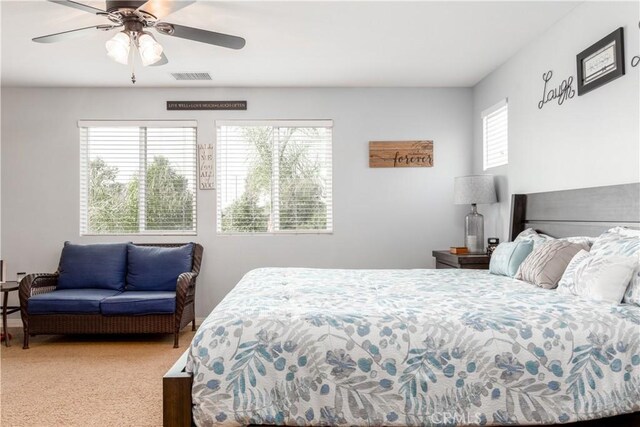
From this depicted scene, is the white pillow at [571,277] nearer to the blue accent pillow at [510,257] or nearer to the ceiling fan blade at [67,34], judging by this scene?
the blue accent pillow at [510,257]

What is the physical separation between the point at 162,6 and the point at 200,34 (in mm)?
268

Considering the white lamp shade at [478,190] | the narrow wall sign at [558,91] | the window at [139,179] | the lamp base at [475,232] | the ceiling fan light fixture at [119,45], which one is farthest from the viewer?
the window at [139,179]

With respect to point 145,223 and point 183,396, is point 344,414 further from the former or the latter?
point 145,223

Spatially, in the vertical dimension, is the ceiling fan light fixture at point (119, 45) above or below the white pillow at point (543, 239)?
above

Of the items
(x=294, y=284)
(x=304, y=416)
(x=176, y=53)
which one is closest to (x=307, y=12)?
(x=176, y=53)

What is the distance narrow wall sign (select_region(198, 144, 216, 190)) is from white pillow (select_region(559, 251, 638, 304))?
3.74 metres

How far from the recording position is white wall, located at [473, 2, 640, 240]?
9.17 ft

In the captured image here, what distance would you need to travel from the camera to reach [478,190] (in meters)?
4.50

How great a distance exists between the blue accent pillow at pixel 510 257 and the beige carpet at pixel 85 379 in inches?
98.6

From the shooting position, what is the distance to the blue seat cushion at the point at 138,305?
13.9 ft

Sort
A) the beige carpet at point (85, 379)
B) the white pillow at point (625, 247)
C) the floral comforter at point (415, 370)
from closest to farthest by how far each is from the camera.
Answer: the floral comforter at point (415, 370), the white pillow at point (625, 247), the beige carpet at point (85, 379)

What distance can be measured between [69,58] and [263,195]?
7.46 ft

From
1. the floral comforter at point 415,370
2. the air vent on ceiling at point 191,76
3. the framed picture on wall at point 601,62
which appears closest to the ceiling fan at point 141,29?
the air vent on ceiling at point 191,76

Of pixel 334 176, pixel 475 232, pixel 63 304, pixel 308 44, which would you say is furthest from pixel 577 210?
pixel 63 304
